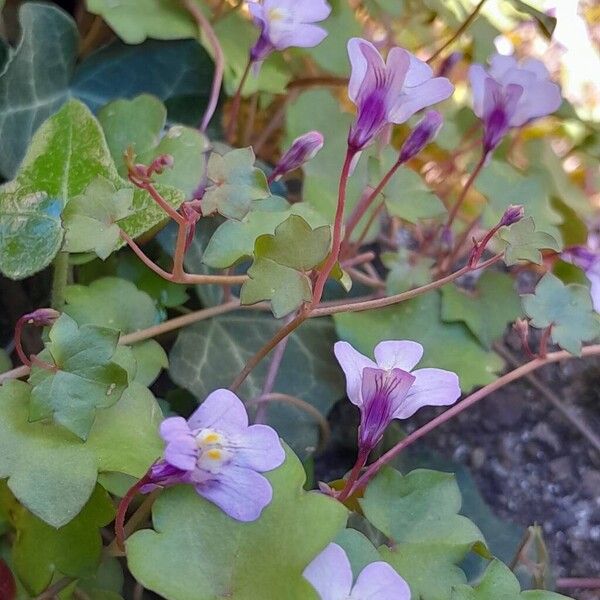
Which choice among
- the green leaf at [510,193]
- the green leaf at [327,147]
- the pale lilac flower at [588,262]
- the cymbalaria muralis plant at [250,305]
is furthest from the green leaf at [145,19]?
the pale lilac flower at [588,262]

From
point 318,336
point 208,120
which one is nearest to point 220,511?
point 318,336

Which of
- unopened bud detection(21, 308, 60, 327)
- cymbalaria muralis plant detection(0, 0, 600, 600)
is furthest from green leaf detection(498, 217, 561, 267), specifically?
unopened bud detection(21, 308, 60, 327)

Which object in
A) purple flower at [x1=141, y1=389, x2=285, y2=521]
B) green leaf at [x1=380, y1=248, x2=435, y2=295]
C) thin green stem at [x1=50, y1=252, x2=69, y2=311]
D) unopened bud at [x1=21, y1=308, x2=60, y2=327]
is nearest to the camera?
purple flower at [x1=141, y1=389, x2=285, y2=521]

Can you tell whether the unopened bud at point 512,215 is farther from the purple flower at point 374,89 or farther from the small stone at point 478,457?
the small stone at point 478,457

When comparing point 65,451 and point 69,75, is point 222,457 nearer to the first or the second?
point 65,451

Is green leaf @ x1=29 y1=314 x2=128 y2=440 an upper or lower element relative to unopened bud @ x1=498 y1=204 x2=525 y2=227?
lower

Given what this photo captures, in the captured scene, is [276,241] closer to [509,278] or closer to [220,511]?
[220,511]

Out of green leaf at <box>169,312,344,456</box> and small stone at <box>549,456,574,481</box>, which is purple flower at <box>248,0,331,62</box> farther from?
small stone at <box>549,456,574,481</box>
